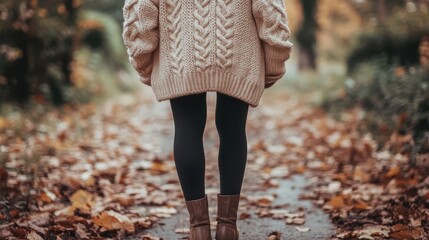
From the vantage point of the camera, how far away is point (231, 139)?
298 cm

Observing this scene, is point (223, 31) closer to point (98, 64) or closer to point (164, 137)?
point (164, 137)

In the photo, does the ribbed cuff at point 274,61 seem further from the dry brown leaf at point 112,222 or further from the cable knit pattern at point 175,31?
the dry brown leaf at point 112,222

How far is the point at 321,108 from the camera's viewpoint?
9.51 metres

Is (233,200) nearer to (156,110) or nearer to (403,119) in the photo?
(403,119)

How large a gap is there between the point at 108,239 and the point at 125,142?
372 cm

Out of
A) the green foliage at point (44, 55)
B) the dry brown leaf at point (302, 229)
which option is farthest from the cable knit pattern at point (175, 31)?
the green foliage at point (44, 55)

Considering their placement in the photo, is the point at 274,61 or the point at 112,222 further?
the point at 112,222

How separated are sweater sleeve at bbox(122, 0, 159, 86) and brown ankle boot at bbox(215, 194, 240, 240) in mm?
790

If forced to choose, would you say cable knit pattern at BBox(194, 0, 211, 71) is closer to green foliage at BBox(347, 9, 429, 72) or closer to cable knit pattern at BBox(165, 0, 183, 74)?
cable knit pattern at BBox(165, 0, 183, 74)

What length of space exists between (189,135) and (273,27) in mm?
637

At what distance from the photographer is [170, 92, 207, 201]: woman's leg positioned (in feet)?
9.40

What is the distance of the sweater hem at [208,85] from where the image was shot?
278cm

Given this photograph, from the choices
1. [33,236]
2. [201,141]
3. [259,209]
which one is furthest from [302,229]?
[33,236]

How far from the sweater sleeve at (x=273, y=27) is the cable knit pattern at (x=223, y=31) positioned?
0.42 ft
